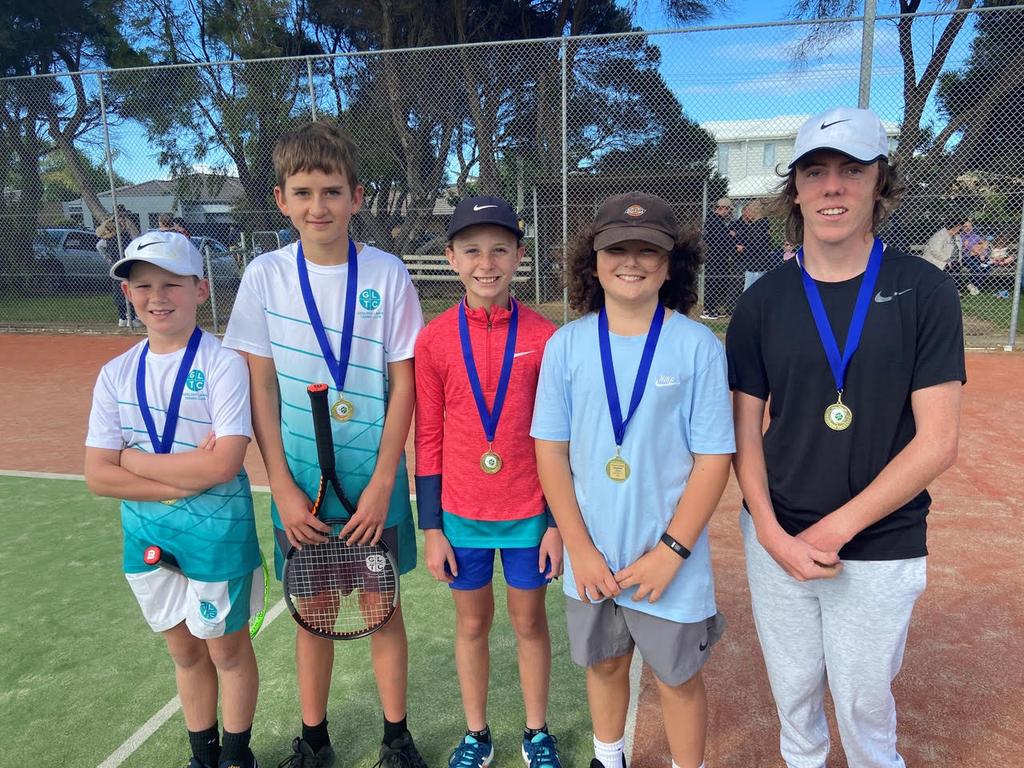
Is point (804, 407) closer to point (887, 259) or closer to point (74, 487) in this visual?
point (887, 259)

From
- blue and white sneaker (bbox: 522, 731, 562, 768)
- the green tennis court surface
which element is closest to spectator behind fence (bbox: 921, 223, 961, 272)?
the green tennis court surface

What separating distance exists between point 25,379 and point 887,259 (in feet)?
32.6

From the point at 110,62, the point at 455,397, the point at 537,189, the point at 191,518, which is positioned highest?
the point at 110,62

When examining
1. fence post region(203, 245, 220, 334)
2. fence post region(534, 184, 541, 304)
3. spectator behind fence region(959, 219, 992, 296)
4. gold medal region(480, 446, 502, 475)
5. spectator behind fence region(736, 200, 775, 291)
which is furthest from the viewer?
fence post region(203, 245, 220, 334)

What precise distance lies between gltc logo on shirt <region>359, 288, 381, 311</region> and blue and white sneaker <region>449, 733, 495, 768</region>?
4.93ft

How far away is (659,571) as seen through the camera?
202cm

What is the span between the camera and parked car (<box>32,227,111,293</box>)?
43.9ft

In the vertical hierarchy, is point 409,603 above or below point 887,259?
below

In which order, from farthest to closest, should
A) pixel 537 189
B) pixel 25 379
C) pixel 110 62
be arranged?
→ pixel 110 62 → pixel 537 189 → pixel 25 379

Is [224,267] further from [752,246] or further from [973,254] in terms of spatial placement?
[973,254]

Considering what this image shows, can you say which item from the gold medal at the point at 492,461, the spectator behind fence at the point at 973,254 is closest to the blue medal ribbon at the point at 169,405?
the gold medal at the point at 492,461

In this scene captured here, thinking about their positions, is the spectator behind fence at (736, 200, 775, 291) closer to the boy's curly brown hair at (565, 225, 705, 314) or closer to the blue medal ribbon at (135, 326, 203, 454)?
the boy's curly brown hair at (565, 225, 705, 314)

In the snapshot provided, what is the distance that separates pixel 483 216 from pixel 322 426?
0.79m

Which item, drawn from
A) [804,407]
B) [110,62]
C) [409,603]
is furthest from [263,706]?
[110,62]
